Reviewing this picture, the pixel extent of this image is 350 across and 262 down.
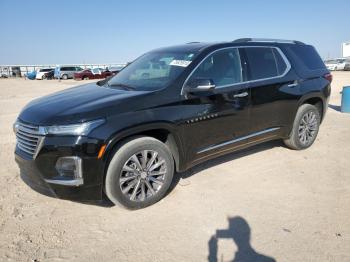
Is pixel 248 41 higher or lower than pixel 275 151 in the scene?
higher

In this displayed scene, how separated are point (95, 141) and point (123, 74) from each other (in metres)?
1.87

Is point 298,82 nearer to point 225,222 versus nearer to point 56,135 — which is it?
point 225,222

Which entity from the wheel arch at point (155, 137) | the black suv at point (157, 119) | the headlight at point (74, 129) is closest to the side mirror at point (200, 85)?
the black suv at point (157, 119)

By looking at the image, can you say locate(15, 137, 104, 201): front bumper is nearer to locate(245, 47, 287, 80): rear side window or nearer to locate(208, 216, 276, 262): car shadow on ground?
locate(208, 216, 276, 262): car shadow on ground

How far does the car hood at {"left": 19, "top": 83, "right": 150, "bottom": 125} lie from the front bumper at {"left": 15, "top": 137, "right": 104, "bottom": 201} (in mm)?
217

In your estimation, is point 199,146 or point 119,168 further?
point 199,146

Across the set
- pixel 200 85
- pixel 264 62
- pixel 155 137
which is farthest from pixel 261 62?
pixel 155 137

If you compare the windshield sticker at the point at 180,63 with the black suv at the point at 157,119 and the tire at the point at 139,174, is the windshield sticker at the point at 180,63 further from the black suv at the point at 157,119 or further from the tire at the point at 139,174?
the tire at the point at 139,174

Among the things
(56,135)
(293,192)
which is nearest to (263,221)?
(293,192)

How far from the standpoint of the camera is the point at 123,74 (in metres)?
4.80

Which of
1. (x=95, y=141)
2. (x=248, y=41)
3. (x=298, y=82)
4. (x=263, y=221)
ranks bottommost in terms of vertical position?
(x=263, y=221)

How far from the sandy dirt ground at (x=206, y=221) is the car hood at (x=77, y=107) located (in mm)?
1104

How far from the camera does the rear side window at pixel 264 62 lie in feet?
15.1

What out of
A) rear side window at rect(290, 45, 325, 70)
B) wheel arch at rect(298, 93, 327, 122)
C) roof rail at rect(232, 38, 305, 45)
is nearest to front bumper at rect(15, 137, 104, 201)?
roof rail at rect(232, 38, 305, 45)
